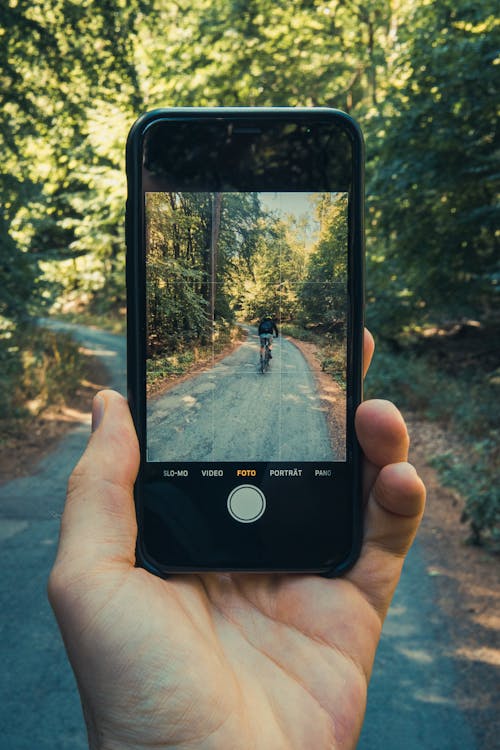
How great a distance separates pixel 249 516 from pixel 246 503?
0.04 metres

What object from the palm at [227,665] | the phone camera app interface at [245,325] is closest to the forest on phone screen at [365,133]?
the phone camera app interface at [245,325]

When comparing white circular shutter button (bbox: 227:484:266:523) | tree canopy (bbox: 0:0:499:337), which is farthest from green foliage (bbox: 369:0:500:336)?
white circular shutter button (bbox: 227:484:266:523)

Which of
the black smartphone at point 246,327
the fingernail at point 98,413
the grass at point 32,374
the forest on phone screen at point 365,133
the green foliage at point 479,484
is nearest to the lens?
the fingernail at point 98,413

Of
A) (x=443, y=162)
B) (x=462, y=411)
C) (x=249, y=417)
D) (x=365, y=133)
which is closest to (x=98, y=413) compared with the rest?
(x=249, y=417)

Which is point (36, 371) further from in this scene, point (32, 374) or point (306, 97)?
point (306, 97)

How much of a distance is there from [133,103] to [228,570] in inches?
325

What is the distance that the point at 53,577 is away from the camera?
1.68 metres

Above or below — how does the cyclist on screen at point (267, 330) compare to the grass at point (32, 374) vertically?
above

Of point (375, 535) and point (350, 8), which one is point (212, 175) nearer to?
point (375, 535)

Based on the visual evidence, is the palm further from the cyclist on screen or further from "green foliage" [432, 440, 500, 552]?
"green foliage" [432, 440, 500, 552]

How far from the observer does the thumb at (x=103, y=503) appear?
1.70 metres

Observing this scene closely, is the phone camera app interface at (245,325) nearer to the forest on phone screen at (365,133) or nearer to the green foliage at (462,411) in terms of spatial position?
the forest on phone screen at (365,133)

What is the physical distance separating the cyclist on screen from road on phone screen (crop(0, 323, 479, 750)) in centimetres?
263

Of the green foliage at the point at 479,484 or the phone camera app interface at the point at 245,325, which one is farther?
the green foliage at the point at 479,484
